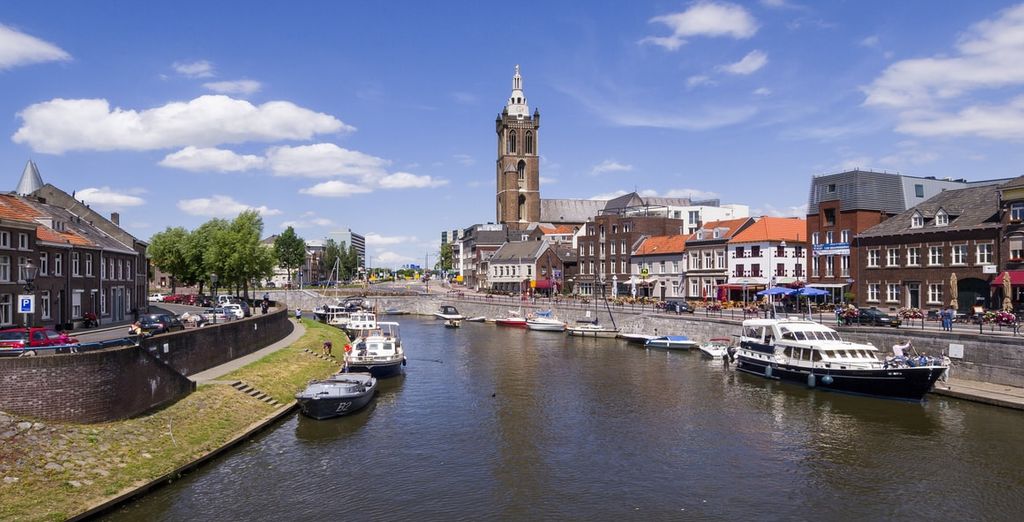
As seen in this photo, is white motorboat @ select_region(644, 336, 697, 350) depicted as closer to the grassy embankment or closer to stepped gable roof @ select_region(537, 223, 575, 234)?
the grassy embankment

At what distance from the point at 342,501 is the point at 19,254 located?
34.1 m

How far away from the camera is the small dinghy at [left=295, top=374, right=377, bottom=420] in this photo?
37406 millimetres

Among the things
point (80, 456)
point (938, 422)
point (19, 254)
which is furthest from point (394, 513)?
point (19, 254)

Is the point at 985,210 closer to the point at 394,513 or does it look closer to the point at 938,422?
the point at 938,422

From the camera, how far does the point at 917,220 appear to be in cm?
6531

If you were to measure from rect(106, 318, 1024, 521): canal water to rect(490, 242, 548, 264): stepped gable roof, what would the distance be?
86.9 m

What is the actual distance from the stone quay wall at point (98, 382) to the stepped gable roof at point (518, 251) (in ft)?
330

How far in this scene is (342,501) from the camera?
2570 centimetres

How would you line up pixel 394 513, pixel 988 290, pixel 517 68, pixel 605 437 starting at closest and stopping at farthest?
pixel 394 513 → pixel 605 437 → pixel 988 290 → pixel 517 68

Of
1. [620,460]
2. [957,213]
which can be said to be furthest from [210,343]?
[957,213]

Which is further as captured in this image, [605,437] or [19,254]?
[19,254]

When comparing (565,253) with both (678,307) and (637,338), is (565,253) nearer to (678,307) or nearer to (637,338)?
(678,307)

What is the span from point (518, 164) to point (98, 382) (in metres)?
157

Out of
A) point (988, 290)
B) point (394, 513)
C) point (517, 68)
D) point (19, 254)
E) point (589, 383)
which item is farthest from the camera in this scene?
point (517, 68)
